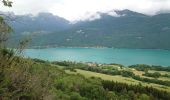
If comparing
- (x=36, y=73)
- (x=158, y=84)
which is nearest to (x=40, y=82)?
(x=36, y=73)

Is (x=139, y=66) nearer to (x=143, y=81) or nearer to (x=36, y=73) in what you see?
(x=143, y=81)

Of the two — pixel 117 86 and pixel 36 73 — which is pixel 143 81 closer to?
pixel 117 86

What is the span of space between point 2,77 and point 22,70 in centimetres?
49

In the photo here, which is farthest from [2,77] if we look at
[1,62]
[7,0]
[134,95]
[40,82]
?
[134,95]

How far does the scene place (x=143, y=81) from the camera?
89.2 meters

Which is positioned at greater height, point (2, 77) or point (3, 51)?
point (3, 51)

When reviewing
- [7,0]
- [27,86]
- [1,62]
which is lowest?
[27,86]

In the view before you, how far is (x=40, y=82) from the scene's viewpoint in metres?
6.91

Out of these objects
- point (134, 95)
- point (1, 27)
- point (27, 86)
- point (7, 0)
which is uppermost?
point (7, 0)

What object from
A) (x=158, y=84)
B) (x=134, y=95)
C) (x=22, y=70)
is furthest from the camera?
(x=158, y=84)

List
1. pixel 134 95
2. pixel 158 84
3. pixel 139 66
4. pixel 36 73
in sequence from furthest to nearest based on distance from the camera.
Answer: pixel 139 66, pixel 158 84, pixel 134 95, pixel 36 73

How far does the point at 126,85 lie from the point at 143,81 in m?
14.3

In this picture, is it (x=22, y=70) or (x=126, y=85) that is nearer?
(x=22, y=70)

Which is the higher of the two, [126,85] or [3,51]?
[3,51]
